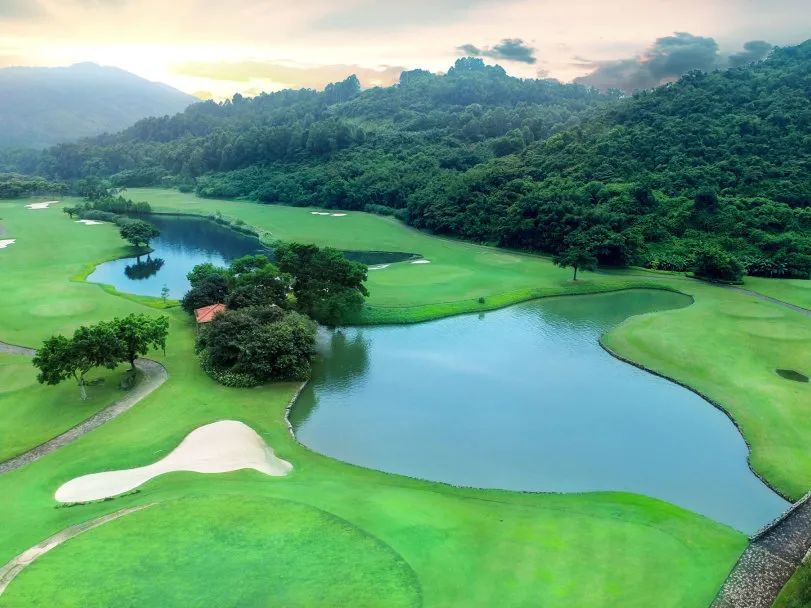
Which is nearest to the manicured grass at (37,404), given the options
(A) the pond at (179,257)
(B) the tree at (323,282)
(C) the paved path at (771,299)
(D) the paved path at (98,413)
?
(D) the paved path at (98,413)

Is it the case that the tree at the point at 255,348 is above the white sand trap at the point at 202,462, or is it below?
above

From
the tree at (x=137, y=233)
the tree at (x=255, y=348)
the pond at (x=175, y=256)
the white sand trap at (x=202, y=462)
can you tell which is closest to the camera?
the white sand trap at (x=202, y=462)

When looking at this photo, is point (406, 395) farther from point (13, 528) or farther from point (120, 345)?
point (13, 528)

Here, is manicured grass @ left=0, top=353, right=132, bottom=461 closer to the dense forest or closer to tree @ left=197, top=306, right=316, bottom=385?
tree @ left=197, top=306, right=316, bottom=385

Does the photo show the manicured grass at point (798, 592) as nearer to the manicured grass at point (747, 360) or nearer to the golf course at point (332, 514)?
the golf course at point (332, 514)

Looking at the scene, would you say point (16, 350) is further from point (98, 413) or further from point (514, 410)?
point (514, 410)

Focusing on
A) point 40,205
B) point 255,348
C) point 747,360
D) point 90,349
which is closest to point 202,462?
point 255,348
